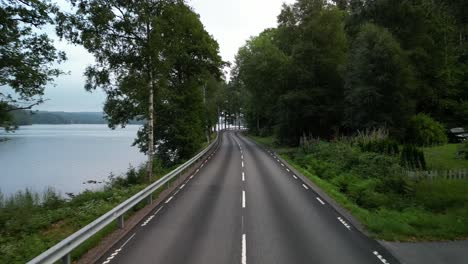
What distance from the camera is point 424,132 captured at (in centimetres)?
3588

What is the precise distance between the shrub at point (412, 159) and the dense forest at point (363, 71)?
1572 cm

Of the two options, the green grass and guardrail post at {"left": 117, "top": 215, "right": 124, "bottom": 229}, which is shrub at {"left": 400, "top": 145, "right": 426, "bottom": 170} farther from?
guardrail post at {"left": 117, "top": 215, "right": 124, "bottom": 229}

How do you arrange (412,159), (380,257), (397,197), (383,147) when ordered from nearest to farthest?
(380,257), (397,197), (412,159), (383,147)

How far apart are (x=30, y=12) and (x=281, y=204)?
43.2 feet

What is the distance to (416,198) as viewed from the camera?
14.7 m

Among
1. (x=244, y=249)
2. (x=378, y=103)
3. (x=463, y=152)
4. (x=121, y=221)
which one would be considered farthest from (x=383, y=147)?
(x=121, y=221)

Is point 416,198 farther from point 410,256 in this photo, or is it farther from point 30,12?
point 30,12

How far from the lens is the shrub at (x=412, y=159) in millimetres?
18781

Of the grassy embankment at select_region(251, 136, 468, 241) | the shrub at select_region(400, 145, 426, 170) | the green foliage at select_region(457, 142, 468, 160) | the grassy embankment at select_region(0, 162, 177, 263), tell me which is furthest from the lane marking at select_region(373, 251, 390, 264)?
the green foliage at select_region(457, 142, 468, 160)

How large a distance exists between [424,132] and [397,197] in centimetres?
2388

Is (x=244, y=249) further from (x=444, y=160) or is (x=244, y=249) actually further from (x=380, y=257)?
(x=444, y=160)

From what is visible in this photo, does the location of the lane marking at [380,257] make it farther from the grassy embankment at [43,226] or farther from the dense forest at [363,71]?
the dense forest at [363,71]

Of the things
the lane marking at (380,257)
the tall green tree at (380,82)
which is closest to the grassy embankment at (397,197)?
the lane marking at (380,257)

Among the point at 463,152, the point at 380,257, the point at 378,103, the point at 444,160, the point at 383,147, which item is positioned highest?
the point at 378,103
